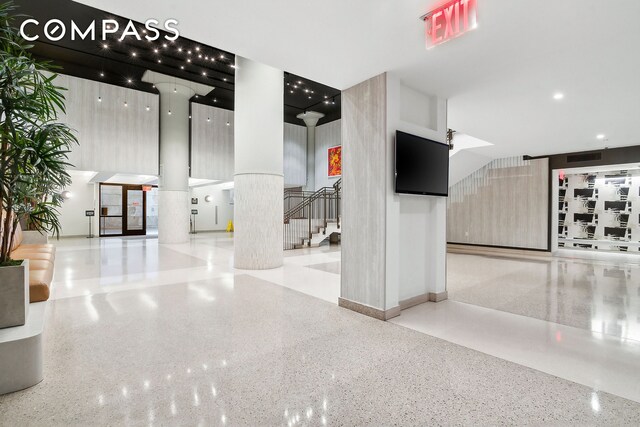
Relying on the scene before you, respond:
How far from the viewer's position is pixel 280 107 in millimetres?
7086

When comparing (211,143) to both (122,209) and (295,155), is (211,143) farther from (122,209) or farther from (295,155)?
(122,209)

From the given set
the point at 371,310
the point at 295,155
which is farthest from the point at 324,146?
the point at 371,310

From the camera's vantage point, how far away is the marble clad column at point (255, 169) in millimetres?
6668

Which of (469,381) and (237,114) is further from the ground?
(237,114)

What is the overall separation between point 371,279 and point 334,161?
1160cm

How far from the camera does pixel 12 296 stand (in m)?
2.32

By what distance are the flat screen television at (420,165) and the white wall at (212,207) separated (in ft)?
49.2

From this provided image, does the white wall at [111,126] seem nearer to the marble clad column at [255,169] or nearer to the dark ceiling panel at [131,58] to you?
the dark ceiling panel at [131,58]

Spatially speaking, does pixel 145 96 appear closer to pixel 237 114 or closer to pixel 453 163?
pixel 237 114

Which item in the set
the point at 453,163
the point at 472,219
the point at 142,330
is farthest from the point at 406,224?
the point at 472,219

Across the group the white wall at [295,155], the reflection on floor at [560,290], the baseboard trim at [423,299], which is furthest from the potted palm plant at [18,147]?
the white wall at [295,155]

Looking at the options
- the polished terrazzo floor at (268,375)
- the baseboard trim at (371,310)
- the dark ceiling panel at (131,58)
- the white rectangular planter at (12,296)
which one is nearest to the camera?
the polished terrazzo floor at (268,375)

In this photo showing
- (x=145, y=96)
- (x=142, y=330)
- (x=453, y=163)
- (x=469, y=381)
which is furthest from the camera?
(x=145, y=96)

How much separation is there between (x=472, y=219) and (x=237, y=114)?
8602 millimetres
